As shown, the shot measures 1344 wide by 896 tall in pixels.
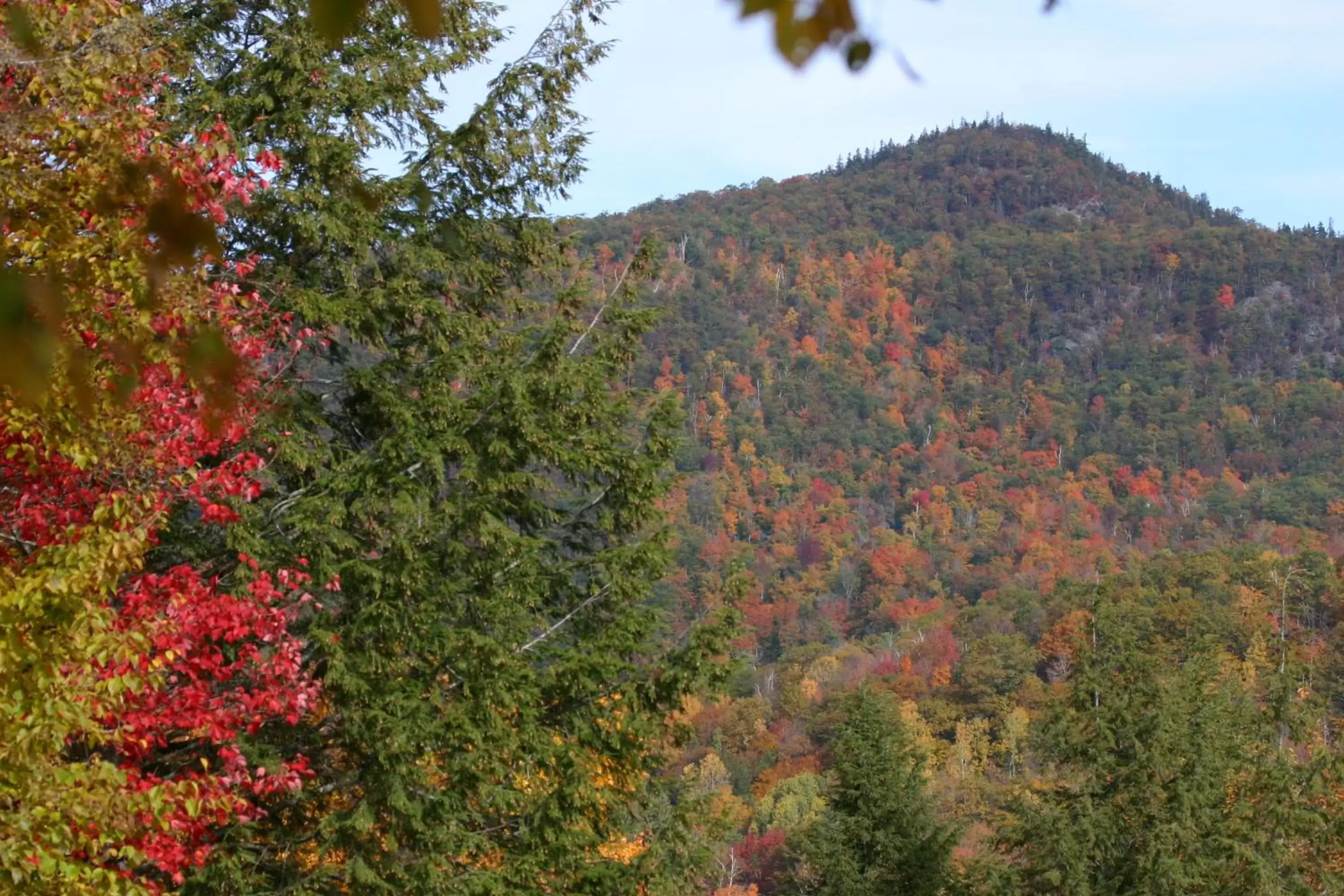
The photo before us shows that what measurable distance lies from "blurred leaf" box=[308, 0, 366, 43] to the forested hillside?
712 cm

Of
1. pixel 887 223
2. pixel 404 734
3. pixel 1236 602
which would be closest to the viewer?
pixel 404 734

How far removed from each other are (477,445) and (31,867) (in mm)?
3803

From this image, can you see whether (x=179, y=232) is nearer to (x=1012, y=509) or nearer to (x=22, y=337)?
(x=22, y=337)

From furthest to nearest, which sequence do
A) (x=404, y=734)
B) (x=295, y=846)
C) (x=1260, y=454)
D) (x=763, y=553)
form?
1. (x=1260, y=454)
2. (x=763, y=553)
3. (x=295, y=846)
4. (x=404, y=734)

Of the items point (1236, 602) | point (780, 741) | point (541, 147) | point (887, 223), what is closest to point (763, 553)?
point (780, 741)

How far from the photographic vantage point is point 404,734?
709 centimetres

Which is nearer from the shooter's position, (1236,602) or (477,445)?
(477,445)

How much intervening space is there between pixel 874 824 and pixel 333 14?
2084 centimetres

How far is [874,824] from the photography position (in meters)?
21.2

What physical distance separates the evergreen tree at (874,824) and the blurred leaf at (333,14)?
775 inches

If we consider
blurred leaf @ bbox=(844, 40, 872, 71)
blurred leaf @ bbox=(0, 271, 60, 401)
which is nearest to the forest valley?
blurred leaf @ bbox=(0, 271, 60, 401)

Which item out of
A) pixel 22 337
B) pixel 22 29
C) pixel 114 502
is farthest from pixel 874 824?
pixel 22 337

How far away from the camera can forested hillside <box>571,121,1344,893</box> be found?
54.7ft

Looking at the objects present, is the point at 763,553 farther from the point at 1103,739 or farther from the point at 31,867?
the point at 31,867
